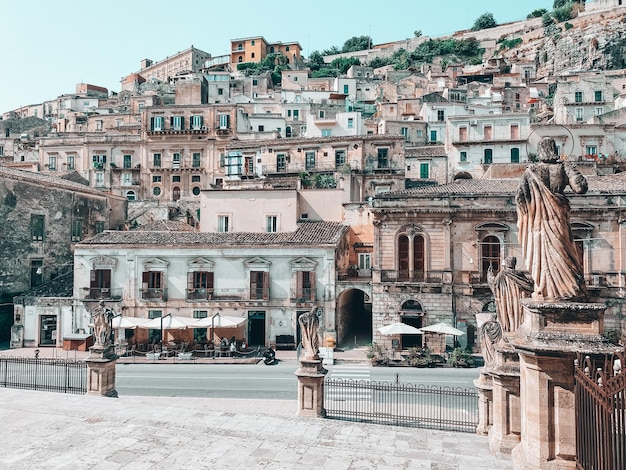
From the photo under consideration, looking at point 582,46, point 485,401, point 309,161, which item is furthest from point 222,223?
point 582,46

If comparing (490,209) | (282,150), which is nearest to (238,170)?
(282,150)

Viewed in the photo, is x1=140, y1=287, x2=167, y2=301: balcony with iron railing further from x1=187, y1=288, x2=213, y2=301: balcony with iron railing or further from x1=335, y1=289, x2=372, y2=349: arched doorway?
x1=335, y1=289, x2=372, y2=349: arched doorway

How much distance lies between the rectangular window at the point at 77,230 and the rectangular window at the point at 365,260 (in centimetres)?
2193

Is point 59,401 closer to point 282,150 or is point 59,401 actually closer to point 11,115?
point 282,150

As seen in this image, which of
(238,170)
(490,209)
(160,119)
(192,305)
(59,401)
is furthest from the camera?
(160,119)

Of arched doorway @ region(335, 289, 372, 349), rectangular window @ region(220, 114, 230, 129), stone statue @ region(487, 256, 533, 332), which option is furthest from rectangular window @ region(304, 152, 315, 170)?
stone statue @ region(487, 256, 533, 332)

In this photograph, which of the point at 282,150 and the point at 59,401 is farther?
the point at 282,150

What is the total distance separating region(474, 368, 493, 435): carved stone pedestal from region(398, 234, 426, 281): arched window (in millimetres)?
16540

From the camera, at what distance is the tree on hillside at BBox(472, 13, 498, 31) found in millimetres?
120375

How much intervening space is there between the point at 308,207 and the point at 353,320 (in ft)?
30.2

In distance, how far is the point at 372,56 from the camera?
116938mm

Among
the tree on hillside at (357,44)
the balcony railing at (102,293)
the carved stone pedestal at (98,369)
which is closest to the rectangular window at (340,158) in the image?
the balcony railing at (102,293)

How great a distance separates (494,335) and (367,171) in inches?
1262

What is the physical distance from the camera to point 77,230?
125ft
